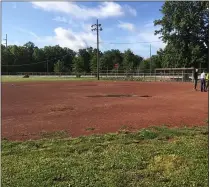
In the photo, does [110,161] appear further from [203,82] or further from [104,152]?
[203,82]

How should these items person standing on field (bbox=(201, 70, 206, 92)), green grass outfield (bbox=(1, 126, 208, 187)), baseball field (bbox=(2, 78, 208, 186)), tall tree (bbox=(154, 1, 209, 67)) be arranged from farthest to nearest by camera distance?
tall tree (bbox=(154, 1, 209, 67)), person standing on field (bbox=(201, 70, 206, 92)), baseball field (bbox=(2, 78, 208, 186)), green grass outfield (bbox=(1, 126, 208, 187))

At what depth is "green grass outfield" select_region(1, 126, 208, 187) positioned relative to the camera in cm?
495

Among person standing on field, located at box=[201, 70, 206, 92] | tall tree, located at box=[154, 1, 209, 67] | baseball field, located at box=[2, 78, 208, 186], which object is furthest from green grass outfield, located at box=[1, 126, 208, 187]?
tall tree, located at box=[154, 1, 209, 67]

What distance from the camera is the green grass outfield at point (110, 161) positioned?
4.95 metres

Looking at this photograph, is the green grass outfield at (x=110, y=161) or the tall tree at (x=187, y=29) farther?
the tall tree at (x=187, y=29)

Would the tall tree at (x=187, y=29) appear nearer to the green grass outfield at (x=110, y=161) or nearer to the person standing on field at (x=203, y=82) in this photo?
the person standing on field at (x=203, y=82)

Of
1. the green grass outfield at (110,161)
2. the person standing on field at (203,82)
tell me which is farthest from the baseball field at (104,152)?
the person standing on field at (203,82)

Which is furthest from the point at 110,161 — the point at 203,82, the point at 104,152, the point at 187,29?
the point at 187,29

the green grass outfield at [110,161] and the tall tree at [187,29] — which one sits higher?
the tall tree at [187,29]

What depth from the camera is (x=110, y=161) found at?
5938 mm

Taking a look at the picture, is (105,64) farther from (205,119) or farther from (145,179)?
(145,179)

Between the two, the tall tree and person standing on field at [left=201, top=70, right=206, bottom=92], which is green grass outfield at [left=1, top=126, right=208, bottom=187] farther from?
the tall tree

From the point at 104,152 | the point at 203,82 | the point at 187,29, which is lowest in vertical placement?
the point at 104,152

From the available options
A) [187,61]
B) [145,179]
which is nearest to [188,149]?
[145,179]
